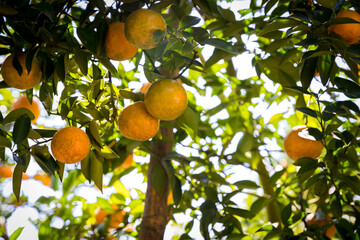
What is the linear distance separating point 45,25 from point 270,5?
2.03ft

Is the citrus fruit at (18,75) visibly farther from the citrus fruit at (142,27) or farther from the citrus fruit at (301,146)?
the citrus fruit at (301,146)

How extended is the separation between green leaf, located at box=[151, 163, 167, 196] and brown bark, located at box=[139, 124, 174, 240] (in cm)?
3

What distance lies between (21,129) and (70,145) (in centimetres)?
12

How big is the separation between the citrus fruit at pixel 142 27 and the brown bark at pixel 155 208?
50 cm

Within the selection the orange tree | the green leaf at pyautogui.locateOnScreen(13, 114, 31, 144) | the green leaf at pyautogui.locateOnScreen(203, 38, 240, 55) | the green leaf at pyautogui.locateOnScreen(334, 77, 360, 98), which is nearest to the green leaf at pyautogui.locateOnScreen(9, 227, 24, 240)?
the orange tree

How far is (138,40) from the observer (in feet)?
2.90

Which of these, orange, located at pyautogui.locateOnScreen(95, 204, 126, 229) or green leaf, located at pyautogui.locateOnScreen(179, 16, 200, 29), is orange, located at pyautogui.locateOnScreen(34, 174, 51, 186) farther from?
green leaf, located at pyautogui.locateOnScreen(179, 16, 200, 29)

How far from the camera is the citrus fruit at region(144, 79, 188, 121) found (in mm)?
925

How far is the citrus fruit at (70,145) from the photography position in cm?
89

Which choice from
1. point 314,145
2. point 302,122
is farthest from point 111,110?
point 302,122

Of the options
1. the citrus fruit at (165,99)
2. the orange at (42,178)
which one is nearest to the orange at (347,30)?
the citrus fruit at (165,99)

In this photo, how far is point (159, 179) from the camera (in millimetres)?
1348

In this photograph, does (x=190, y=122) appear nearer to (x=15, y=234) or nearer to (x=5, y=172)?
(x=15, y=234)

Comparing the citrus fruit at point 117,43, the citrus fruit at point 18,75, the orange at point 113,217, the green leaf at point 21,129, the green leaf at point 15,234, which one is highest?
the citrus fruit at point 117,43
